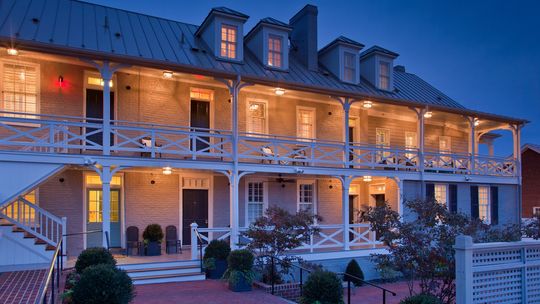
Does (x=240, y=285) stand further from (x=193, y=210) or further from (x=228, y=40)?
(x=228, y=40)

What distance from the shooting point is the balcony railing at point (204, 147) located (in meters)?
13.2

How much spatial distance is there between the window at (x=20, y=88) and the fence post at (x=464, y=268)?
41.9ft

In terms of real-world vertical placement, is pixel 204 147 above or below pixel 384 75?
below

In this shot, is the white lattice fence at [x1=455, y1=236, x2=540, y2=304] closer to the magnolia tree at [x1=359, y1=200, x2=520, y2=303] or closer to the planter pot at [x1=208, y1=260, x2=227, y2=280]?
the magnolia tree at [x1=359, y1=200, x2=520, y2=303]

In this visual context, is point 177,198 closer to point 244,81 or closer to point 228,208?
point 228,208

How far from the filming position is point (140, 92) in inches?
639

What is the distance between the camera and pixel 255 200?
1861 centimetres

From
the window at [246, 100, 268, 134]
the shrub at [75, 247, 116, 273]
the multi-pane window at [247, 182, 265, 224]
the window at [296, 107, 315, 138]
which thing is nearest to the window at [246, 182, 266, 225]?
the multi-pane window at [247, 182, 265, 224]

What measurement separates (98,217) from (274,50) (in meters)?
9.51

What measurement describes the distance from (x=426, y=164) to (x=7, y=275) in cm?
1626

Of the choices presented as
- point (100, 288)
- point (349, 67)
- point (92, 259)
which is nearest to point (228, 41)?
point (349, 67)

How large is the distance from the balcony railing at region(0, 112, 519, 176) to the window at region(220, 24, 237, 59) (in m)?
3.17

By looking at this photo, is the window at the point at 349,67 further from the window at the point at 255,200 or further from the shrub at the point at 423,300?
the shrub at the point at 423,300

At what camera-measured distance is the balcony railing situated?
1323 cm
